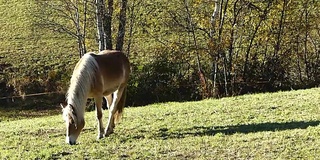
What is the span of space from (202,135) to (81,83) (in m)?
2.16

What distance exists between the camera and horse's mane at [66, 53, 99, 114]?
24.8 feet

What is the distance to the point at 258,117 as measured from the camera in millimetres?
9148

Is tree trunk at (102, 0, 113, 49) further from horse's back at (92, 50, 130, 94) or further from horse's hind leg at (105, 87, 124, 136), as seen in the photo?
horse's hind leg at (105, 87, 124, 136)

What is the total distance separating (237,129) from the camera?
816 centimetres

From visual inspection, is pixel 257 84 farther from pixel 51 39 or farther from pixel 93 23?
pixel 51 39

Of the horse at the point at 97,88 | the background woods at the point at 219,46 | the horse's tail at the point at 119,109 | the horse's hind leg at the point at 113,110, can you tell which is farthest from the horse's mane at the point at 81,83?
the background woods at the point at 219,46

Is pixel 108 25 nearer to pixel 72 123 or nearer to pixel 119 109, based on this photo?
pixel 119 109

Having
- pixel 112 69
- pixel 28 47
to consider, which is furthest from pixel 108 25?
pixel 28 47

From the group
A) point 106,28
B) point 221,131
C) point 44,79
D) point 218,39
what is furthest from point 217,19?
point 221,131

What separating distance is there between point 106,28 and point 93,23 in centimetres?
322

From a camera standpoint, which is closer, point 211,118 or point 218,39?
point 211,118

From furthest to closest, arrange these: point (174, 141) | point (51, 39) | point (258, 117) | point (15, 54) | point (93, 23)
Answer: point (51, 39)
point (15, 54)
point (93, 23)
point (258, 117)
point (174, 141)

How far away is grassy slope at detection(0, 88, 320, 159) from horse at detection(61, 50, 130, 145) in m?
Answer: 0.30

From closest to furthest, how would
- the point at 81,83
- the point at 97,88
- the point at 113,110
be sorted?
the point at 81,83 → the point at 97,88 → the point at 113,110
